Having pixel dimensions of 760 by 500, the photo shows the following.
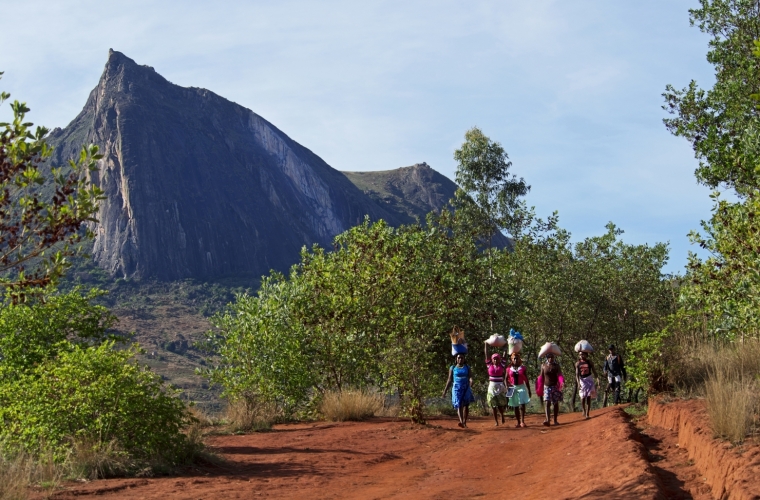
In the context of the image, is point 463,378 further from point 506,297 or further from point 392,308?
point 506,297

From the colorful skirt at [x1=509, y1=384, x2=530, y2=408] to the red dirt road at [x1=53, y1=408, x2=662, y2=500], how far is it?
1.75 feet

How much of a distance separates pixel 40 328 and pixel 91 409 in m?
4.52

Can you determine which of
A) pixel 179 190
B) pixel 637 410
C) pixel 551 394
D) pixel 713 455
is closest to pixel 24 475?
pixel 713 455

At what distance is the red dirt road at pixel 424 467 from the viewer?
9.12m

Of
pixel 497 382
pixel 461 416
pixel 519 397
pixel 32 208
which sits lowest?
pixel 461 416

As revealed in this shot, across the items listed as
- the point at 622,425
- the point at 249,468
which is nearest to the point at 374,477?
the point at 249,468

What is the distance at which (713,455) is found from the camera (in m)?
8.49

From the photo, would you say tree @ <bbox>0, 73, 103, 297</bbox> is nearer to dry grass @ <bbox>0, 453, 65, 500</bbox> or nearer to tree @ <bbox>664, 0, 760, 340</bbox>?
dry grass @ <bbox>0, 453, 65, 500</bbox>

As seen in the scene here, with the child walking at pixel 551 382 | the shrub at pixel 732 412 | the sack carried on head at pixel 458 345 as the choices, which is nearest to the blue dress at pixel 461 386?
the sack carried on head at pixel 458 345

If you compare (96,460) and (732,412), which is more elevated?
(732,412)

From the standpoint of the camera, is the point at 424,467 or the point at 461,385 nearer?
the point at 424,467

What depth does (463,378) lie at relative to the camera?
16.1 metres

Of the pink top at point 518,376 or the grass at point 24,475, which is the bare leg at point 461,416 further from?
the grass at point 24,475

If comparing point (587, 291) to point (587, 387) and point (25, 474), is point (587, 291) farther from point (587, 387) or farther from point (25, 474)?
point (25, 474)
